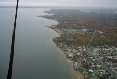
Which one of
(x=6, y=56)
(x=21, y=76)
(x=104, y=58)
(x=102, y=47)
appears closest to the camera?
(x=21, y=76)

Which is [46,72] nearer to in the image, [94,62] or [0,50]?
[94,62]

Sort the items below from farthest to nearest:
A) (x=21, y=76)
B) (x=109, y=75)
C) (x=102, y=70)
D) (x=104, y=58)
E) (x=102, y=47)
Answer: (x=102, y=47) < (x=104, y=58) < (x=102, y=70) < (x=109, y=75) < (x=21, y=76)

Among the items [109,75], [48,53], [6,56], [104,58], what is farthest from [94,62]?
[6,56]

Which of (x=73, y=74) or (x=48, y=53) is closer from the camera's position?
(x=73, y=74)

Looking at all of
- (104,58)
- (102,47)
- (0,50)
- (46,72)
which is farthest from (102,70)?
(0,50)

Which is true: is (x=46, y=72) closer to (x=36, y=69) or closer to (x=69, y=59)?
(x=36, y=69)

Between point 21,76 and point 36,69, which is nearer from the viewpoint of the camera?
point 21,76

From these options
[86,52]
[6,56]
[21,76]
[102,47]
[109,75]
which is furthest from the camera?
[102,47]

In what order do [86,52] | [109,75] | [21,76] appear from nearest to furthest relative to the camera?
[21,76]
[109,75]
[86,52]
